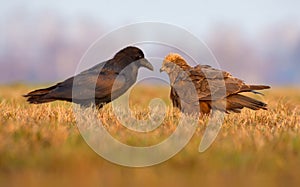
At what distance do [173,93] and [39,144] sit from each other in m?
3.86

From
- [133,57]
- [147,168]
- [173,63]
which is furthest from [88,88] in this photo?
[147,168]

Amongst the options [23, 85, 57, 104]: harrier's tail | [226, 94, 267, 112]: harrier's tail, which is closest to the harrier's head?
[226, 94, 267, 112]: harrier's tail

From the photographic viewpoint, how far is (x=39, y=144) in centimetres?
530

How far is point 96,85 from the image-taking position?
325 inches

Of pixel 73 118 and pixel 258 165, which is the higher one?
pixel 73 118

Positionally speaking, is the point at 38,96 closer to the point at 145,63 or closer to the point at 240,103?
the point at 145,63

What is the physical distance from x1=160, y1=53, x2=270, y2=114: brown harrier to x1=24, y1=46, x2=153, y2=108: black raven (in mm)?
748

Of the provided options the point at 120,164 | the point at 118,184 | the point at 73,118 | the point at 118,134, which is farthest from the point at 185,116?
the point at 118,184

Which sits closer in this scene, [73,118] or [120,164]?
[120,164]

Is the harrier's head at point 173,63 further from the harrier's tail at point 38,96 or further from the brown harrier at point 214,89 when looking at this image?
the harrier's tail at point 38,96

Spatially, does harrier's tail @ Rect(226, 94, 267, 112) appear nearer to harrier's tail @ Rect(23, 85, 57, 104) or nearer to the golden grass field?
the golden grass field

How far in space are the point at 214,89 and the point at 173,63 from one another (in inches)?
35.5

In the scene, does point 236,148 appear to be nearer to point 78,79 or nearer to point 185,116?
point 185,116

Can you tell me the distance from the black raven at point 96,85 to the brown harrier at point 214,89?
0.75 meters
